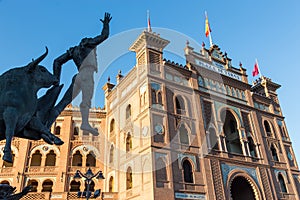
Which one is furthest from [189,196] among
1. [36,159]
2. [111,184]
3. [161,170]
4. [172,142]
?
[36,159]

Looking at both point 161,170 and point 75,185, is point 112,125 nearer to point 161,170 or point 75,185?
point 75,185

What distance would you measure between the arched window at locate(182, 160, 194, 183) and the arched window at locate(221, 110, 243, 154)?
5.90m

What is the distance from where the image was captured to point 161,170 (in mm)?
15492

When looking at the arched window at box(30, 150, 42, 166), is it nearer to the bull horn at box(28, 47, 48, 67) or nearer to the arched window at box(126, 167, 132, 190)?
the arched window at box(126, 167, 132, 190)

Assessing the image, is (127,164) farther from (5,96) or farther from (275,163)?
(5,96)

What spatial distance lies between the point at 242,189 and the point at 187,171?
21.5 feet

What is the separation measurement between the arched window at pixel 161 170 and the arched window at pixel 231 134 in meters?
7.74

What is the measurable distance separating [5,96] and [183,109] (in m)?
15.3

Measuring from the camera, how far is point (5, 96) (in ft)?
13.5

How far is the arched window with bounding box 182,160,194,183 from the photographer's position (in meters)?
16.7

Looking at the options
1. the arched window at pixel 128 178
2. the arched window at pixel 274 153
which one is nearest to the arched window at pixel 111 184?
the arched window at pixel 128 178

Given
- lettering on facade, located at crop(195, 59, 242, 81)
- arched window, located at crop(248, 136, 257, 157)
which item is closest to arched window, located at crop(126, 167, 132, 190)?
lettering on facade, located at crop(195, 59, 242, 81)

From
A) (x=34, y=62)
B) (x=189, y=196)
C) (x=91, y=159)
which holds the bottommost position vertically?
(x=189, y=196)

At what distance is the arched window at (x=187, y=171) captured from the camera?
54.7ft
